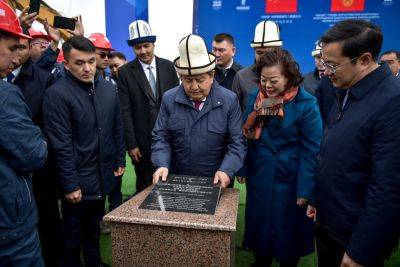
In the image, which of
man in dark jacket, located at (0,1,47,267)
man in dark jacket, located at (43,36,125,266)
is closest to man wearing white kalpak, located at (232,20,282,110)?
man in dark jacket, located at (43,36,125,266)

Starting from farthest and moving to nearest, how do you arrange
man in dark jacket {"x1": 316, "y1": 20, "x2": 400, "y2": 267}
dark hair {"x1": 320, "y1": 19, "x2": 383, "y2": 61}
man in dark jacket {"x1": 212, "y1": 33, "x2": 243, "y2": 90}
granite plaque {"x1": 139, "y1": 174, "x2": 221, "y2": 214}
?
man in dark jacket {"x1": 212, "y1": 33, "x2": 243, "y2": 90} < granite plaque {"x1": 139, "y1": 174, "x2": 221, "y2": 214} < dark hair {"x1": 320, "y1": 19, "x2": 383, "y2": 61} < man in dark jacket {"x1": 316, "y1": 20, "x2": 400, "y2": 267}

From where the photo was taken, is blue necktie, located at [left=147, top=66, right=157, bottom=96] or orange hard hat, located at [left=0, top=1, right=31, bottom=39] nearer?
orange hard hat, located at [left=0, top=1, right=31, bottom=39]

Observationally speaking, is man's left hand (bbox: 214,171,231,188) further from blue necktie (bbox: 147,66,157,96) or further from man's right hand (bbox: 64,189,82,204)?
blue necktie (bbox: 147,66,157,96)

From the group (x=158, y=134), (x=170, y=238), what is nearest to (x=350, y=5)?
(x=158, y=134)

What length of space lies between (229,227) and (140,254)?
1.53 ft

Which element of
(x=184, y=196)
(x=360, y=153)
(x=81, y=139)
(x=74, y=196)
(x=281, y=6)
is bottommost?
(x=74, y=196)

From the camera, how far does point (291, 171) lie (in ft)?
6.98

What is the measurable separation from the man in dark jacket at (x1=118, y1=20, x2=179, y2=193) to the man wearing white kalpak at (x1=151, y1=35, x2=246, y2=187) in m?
1.02

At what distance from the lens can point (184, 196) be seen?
1.70 meters

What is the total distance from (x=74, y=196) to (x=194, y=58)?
1.19 m

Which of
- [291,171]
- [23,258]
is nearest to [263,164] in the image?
[291,171]

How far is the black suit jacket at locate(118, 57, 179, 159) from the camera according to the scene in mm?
3109

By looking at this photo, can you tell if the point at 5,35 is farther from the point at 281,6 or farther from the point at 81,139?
the point at 281,6

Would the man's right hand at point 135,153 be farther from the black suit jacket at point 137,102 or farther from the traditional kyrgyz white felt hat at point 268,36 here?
the traditional kyrgyz white felt hat at point 268,36
